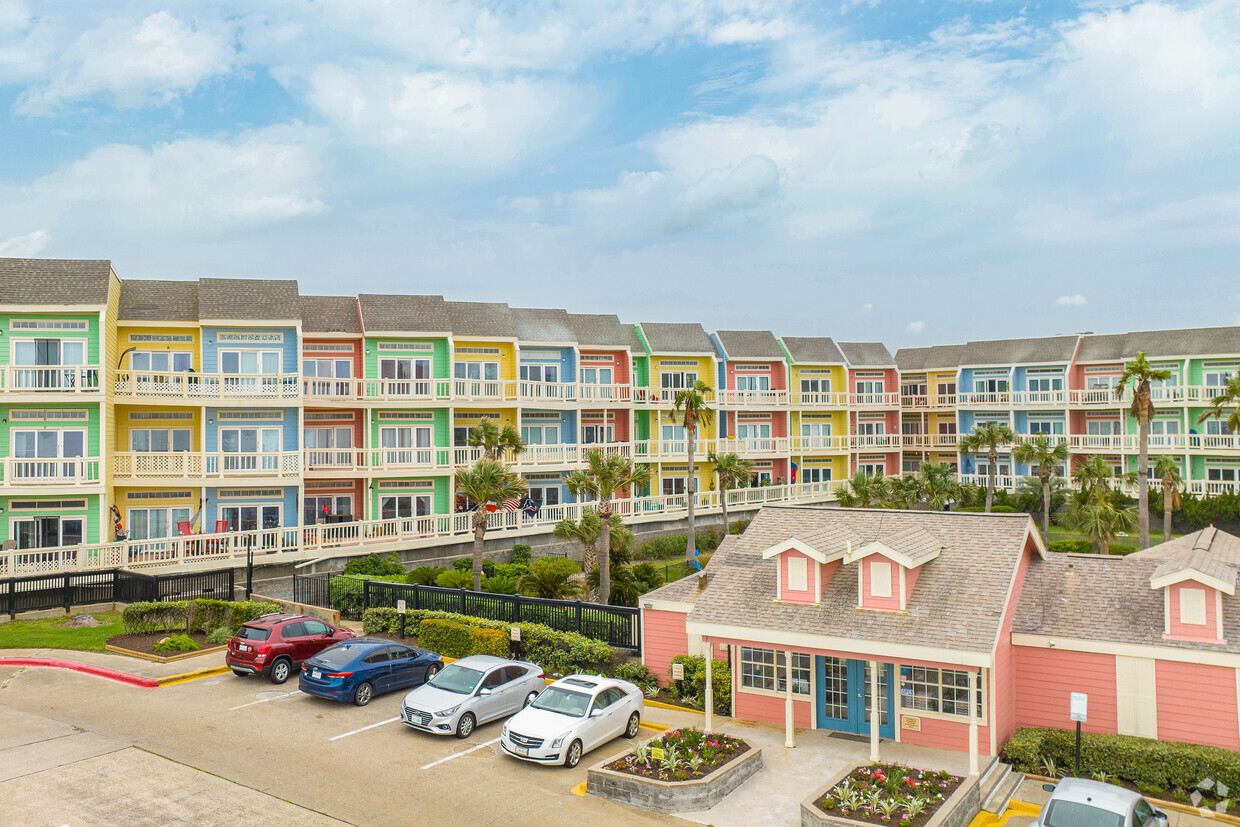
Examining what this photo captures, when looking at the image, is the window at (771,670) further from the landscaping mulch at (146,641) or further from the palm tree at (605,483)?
the landscaping mulch at (146,641)

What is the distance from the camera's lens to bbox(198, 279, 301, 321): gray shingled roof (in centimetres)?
3597

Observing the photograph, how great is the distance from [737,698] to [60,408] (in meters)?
27.7

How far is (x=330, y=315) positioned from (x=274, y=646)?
22.0 m

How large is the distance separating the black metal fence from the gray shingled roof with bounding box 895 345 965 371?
46.2 metres

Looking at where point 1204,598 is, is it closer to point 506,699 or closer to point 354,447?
point 506,699

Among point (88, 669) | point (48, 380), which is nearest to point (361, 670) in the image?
point (88, 669)

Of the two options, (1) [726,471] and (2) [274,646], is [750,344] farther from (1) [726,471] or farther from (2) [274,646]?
(2) [274,646]

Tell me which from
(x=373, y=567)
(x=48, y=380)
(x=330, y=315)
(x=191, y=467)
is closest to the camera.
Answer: (x=48, y=380)

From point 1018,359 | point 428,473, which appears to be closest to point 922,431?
point 1018,359

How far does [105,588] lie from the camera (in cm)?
2922

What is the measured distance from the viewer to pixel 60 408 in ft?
106

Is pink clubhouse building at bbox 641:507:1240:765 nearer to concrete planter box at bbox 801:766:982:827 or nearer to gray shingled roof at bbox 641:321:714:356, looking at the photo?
concrete planter box at bbox 801:766:982:827

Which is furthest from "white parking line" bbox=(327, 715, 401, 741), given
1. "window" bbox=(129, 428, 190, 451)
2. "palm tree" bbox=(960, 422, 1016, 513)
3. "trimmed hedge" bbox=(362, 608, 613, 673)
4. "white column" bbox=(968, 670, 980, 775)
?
"palm tree" bbox=(960, 422, 1016, 513)

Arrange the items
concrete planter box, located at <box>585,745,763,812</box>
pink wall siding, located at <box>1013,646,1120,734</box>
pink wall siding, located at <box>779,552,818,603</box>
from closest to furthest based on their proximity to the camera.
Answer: concrete planter box, located at <box>585,745,763,812</box>
pink wall siding, located at <box>1013,646,1120,734</box>
pink wall siding, located at <box>779,552,818,603</box>
